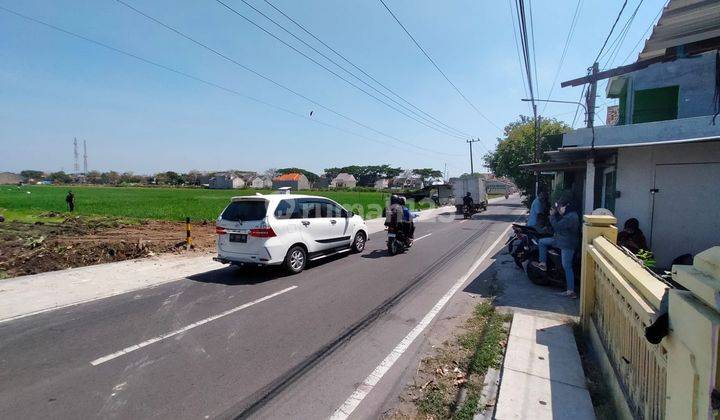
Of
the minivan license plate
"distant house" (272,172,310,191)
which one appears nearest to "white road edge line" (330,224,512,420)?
the minivan license plate

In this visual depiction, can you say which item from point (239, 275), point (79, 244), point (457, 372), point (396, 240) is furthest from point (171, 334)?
point (79, 244)

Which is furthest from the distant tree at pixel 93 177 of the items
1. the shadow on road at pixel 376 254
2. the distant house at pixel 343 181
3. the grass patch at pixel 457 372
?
the grass patch at pixel 457 372

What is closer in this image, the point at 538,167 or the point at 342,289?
the point at 342,289

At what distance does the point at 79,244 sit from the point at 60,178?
523 feet

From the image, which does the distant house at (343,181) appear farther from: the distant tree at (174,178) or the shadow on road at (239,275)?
the shadow on road at (239,275)

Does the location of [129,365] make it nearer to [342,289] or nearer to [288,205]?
[342,289]

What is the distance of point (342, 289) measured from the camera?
680cm

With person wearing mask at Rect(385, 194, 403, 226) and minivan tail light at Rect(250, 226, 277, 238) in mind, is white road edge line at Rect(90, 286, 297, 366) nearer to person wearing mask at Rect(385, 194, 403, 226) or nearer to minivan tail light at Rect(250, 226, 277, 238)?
minivan tail light at Rect(250, 226, 277, 238)

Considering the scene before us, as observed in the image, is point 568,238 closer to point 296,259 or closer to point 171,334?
point 296,259

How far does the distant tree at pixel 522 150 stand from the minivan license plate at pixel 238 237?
24.5 meters

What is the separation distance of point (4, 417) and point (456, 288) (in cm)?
630

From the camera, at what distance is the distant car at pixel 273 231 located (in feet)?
24.7

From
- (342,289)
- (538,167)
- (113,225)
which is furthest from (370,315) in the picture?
(113,225)

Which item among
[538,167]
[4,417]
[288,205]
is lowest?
[4,417]
